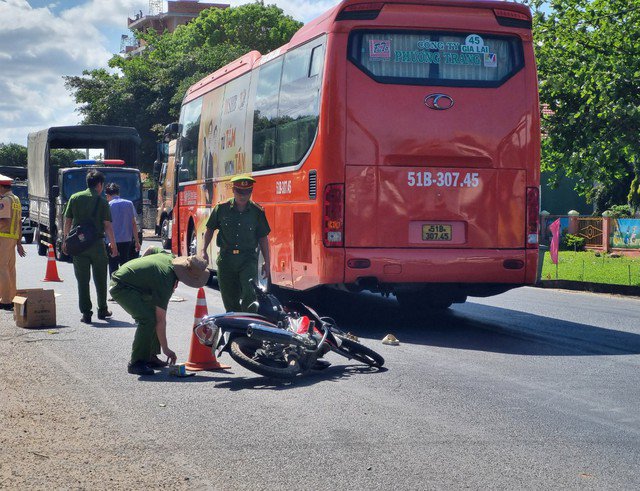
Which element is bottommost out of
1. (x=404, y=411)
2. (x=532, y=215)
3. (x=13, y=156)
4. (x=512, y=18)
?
(x=404, y=411)

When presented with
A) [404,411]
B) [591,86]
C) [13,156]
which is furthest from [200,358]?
[13,156]

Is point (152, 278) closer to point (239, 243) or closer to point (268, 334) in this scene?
point (268, 334)

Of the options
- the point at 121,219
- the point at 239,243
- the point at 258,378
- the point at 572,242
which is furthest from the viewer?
the point at 572,242

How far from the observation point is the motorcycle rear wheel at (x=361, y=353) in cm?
917

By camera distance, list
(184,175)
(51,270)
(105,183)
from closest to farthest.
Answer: (51,270)
(184,175)
(105,183)

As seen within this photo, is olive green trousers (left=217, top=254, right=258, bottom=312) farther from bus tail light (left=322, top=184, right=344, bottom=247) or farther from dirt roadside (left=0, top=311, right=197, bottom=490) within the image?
dirt roadside (left=0, top=311, right=197, bottom=490)

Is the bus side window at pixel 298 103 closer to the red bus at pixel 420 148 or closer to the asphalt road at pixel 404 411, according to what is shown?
the red bus at pixel 420 148

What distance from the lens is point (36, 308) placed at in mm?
12273

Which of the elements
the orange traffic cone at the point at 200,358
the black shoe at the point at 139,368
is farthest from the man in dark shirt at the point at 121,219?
the black shoe at the point at 139,368

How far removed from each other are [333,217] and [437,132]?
62.9 inches

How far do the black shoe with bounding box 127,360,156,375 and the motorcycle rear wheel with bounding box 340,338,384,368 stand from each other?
1727 millimetres

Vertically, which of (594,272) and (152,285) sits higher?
(152,285)

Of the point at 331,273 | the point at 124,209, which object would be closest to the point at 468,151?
the point at 331,273

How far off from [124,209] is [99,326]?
3595 millimetres
